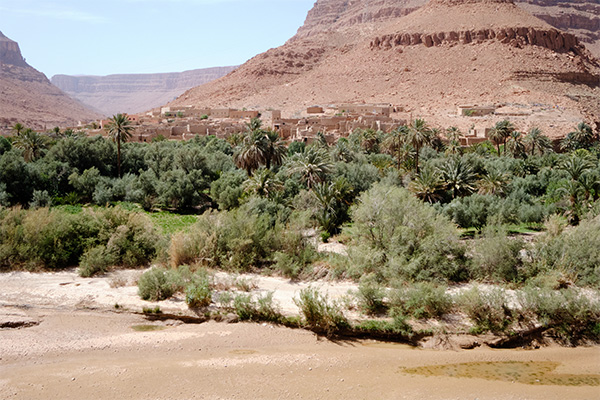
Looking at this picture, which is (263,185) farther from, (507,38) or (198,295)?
(507,38)

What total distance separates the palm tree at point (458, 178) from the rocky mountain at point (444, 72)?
113ft

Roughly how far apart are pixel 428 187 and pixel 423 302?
12625 mm

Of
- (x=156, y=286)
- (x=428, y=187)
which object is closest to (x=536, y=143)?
(x=428, y=187)

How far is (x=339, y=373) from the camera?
1274cm

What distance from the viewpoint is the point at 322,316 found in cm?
1485

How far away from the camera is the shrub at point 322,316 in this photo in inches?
581

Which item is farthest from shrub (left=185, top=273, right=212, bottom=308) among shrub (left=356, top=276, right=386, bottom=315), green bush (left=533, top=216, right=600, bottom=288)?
green bush (left=533, top=216, right=600, bottom=288)

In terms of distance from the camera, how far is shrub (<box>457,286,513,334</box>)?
575 inches

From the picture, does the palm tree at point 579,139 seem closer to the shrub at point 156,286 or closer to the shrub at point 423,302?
the shrub at point 423,302

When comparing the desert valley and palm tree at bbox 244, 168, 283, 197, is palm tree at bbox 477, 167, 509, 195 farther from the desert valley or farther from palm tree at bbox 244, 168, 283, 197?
palm tree at bbox 244, 168, 283, 197

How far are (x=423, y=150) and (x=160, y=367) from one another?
110 feet

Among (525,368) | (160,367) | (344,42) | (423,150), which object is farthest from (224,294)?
(344,42)

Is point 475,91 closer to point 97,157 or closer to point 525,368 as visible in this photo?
point 97,157

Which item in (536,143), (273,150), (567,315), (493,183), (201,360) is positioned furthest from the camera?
(536,143)
